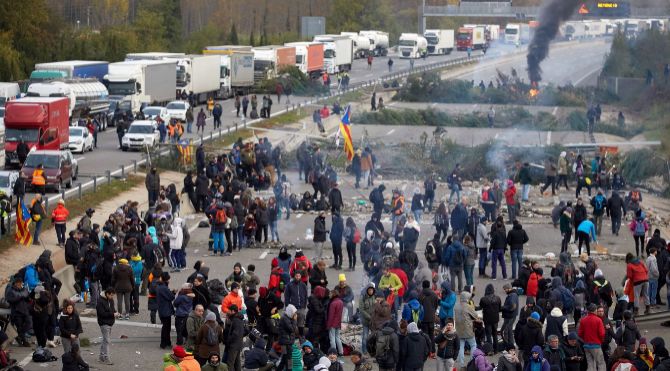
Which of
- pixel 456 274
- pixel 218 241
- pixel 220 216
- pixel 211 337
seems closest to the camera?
pixel 211 337

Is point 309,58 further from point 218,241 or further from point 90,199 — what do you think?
point 218,241

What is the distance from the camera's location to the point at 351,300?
24906 millimetres

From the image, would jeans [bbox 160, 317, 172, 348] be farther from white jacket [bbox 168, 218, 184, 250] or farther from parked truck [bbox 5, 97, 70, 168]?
parked truck [bbox 5, 97, 70, 168]

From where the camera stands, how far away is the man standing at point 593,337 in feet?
72.7

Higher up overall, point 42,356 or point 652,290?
point 652,290

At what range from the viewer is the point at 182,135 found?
183 feet

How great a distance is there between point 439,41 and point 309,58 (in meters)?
34.7

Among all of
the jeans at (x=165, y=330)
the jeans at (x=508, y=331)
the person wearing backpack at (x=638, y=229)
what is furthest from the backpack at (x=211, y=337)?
the person wearing backpack at (x=638, y=229)

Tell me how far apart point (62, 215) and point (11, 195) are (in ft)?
14.1

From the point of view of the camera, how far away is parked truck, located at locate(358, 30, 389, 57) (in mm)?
121812

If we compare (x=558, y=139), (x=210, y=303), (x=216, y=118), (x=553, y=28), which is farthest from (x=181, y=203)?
(x=553, y=28)

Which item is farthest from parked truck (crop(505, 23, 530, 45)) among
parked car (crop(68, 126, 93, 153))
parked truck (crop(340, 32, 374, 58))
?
parked car (crop(68, 126, 93, 153))

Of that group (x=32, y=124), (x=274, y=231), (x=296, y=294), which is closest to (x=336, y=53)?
(x=32, y=124)

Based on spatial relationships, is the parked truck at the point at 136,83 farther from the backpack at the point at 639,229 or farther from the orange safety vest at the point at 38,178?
the backpack at the point at 639,229
